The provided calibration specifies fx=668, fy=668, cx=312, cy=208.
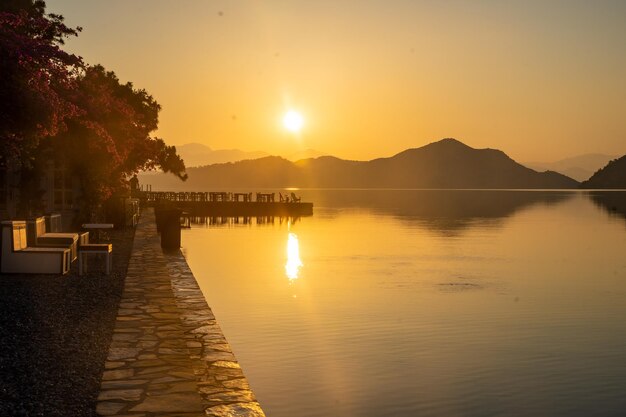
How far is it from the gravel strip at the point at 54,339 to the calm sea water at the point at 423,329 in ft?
7.42

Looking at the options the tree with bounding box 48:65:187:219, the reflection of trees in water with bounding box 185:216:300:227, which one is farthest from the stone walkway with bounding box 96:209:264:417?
the reflection of trees in water with bounding box 185:216:300:227

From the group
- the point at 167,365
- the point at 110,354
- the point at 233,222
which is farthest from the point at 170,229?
the point at 233,222

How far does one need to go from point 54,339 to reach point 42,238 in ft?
21.7

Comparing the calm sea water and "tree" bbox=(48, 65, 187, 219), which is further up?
"tree" bbox=(48, 65, 187, 219)

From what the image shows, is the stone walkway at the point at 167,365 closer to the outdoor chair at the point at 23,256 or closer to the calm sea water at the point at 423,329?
the calm sea water at the point at 423,329

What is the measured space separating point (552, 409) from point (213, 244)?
23.3 meters

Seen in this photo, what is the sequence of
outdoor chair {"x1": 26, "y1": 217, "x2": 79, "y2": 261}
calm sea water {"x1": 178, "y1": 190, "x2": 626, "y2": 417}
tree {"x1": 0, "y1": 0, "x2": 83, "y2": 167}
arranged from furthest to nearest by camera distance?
outdoor chair {"x1": 26, "y1": 217, "x2": 79, "y2": 261} < tree {"x1": 0, "y1": 0, "x2": 83, "y2": 167} < calm sea water {"x1": 178, "y1": 190, "x2": 626, "y2": 417}

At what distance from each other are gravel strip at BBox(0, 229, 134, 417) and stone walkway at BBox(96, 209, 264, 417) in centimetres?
23

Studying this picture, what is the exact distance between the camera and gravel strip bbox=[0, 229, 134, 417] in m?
5.55

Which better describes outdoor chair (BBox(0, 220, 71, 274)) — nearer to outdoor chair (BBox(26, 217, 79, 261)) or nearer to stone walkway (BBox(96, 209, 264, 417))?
outdoor chair (BBox(26, 217, 79, 261))

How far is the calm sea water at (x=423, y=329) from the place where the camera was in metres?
8.68

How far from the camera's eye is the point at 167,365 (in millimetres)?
6188

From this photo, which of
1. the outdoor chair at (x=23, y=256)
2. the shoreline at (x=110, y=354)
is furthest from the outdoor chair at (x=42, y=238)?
the shoreline at (x=110, y=354)

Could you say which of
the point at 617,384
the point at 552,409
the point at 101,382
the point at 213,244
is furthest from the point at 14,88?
the point at 213,244
